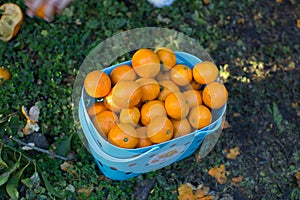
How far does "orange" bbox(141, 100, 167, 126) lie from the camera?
58.1 inches

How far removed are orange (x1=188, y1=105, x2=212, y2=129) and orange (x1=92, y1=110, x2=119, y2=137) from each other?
0.95 feet

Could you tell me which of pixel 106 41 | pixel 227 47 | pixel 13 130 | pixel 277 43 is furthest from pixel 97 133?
pixel 277 43

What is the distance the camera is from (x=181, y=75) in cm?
154

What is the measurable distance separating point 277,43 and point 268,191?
3.08 feet

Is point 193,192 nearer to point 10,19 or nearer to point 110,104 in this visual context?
point 110,104

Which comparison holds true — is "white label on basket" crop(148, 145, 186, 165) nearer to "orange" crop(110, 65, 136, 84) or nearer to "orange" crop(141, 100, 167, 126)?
"orange" crop(141, 100, 167, 126)

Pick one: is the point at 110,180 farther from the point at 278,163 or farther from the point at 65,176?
the point at 278,163

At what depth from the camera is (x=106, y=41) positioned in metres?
2.14

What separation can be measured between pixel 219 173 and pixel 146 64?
0.78 metres

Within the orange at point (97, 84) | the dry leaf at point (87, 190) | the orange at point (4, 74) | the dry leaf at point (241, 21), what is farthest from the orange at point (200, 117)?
the dry leaf at point (241, 21)

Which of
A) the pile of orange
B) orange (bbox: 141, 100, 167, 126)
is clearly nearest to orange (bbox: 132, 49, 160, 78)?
the pile of orange

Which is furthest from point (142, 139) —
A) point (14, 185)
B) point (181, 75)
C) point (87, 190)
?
point (14, 185)

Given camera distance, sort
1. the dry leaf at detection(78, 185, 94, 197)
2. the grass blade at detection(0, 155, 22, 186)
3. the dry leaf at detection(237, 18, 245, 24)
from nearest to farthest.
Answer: the grass blade at detection(0, 155, 22, 186), the dry leaf at detection(78, 185, 94, 197), the dry leaf at detection(237, 18, 245, 24)

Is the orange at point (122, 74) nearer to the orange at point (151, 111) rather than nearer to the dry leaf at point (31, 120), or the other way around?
the orange at point (151, 111)
